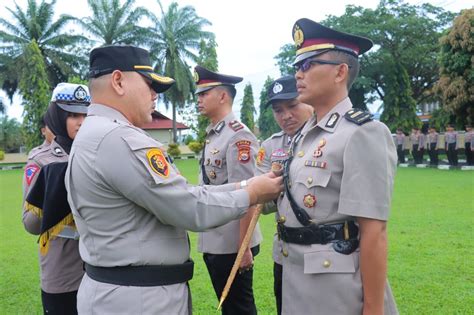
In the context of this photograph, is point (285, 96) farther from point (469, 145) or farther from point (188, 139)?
point (188, 139)

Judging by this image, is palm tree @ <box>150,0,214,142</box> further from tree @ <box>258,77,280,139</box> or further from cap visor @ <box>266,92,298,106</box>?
cap visor @ <box>266,92,298,106</box>

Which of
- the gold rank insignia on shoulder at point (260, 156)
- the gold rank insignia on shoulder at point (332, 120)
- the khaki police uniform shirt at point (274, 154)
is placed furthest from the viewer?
the gold rank insignia on shoulder at point (260, 156)

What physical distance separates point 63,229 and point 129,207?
105cm

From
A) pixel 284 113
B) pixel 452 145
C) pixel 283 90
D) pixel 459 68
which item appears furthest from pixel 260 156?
pixel 459 68

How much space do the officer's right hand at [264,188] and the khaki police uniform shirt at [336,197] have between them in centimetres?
9

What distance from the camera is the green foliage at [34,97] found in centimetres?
3089

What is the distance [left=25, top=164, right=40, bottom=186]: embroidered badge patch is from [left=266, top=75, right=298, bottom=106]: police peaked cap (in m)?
1.69

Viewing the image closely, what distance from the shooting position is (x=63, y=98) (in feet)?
8.92

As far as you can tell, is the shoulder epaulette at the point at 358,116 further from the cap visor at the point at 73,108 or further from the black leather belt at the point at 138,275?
the cap visor at the point at 73,108

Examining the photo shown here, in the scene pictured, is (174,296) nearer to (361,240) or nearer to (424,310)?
(361,240)

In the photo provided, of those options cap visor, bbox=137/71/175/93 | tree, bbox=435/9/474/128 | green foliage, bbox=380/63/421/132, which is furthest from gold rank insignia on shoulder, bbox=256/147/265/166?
green foliage, bbox=380/63/421/132

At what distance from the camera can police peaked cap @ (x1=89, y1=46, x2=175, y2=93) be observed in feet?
6.62

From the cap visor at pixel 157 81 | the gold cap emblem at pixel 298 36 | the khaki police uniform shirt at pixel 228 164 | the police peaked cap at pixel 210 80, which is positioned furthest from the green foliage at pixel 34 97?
the gold cap emblem at pixel 298 36

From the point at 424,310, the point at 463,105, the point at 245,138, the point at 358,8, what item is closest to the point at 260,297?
the point at 424,310
